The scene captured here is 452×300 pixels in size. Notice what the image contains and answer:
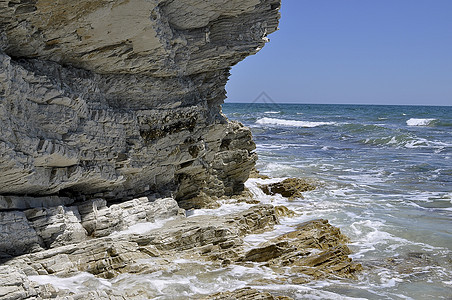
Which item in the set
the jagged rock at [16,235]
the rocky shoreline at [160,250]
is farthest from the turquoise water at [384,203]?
the jagged rock at [16,235]

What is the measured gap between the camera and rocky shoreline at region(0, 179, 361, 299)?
7.79 m

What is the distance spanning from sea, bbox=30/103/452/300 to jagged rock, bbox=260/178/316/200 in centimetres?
36

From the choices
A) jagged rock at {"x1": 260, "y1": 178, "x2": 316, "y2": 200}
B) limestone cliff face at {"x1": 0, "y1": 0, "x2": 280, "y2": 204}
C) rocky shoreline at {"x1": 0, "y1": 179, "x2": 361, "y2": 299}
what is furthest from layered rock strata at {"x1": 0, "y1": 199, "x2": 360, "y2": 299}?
jagged rock at {"x1": 260, "y1": 178, "x2": 316, "y2": 200}

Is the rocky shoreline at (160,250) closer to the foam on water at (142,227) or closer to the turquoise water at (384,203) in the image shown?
the foam on water at (142,227)

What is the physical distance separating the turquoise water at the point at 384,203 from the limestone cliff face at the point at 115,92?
4.48 meters

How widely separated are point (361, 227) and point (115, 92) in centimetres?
751

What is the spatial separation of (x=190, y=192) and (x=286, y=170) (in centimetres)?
949

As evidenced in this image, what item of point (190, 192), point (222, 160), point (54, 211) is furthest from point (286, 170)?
point (54, 211)

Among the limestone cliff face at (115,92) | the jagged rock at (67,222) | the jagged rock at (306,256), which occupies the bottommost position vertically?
the jagged rock at (306,256)

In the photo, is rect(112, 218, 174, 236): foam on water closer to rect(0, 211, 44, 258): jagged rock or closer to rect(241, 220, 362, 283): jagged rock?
rect(0, 211, 44, 258): jagged rock

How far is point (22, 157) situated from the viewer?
772cm

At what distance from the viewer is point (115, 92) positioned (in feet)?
33.3

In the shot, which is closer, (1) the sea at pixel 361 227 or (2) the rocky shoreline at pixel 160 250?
(2) the rocky shoreline at pixel 160 250

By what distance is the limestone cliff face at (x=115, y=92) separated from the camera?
7.90m
